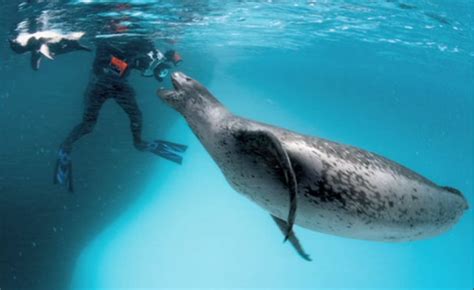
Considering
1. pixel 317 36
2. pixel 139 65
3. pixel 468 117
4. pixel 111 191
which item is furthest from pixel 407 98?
pixel 139 65

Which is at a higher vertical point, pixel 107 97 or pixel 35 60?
pixel 35 60

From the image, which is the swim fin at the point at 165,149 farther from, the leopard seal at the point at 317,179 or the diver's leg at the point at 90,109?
the leopard seal at the point at 317,179

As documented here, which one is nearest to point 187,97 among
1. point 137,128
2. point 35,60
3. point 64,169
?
point 137,128

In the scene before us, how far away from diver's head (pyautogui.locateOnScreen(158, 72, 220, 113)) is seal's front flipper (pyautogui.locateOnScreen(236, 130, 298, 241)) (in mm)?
584

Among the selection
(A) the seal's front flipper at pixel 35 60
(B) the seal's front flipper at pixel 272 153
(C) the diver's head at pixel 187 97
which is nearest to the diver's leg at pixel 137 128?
A: (A) the seal's front flipper at pixel 35 60

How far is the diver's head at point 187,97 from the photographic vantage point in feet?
11.2

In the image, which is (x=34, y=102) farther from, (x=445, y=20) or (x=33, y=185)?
(x=445, y=20)

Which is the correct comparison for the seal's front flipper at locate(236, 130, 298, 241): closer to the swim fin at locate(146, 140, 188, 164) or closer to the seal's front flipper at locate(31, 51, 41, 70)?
the swim fin at locate(146, 140, 188, 164)

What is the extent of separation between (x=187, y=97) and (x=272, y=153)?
1.08 m

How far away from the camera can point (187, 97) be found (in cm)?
343

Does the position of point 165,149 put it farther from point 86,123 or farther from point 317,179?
point 317,179

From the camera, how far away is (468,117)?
39.8m

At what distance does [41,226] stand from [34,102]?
239 inches

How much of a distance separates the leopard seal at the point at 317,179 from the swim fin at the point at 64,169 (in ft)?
21.4
